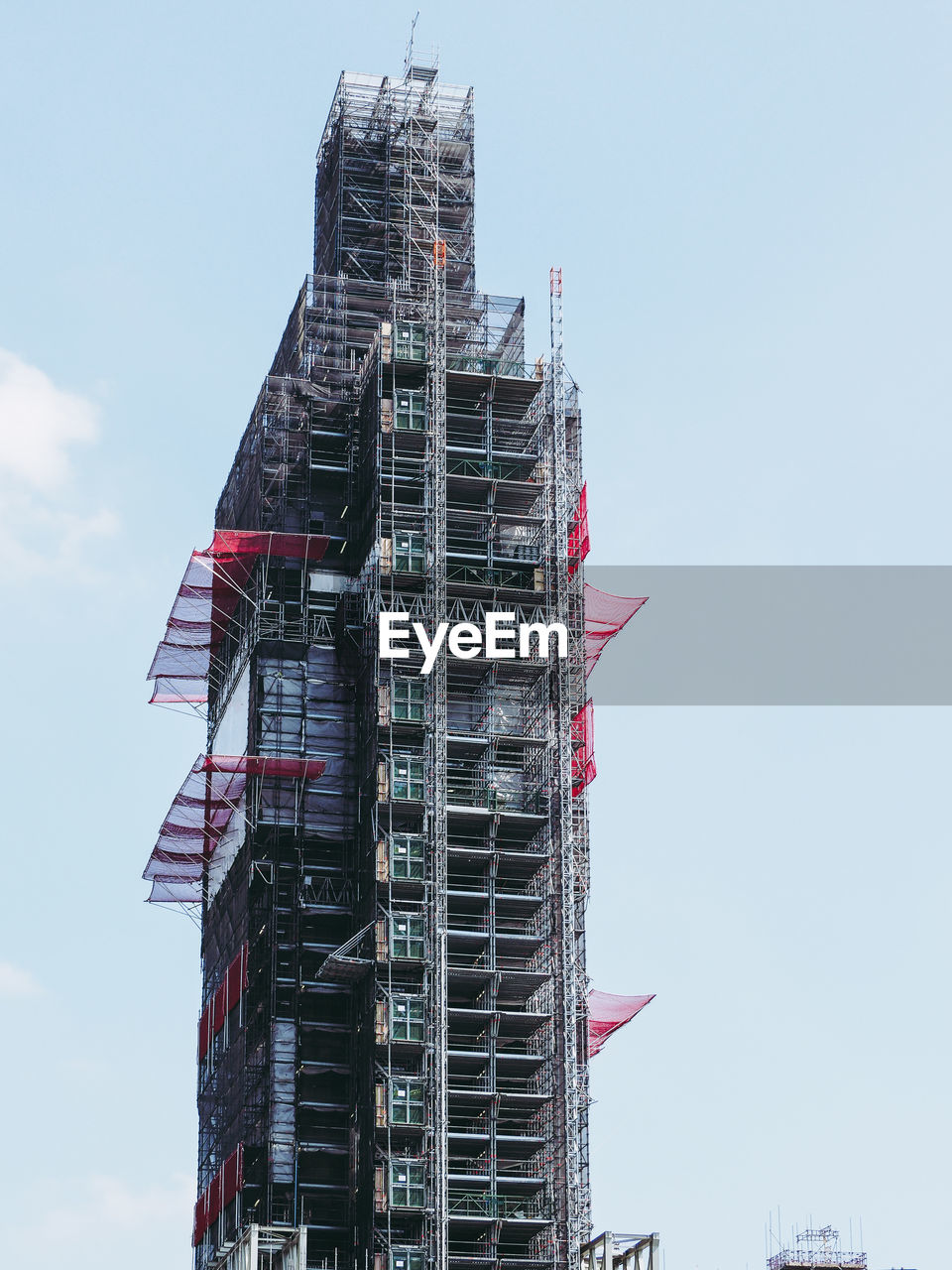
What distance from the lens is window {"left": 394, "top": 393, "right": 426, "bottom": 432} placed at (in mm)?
153875

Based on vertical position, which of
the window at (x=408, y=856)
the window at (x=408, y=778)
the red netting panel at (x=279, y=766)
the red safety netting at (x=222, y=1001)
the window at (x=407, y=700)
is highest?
the window at (x=407, y=700)

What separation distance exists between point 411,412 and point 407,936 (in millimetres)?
33524

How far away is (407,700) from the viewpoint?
485 ft

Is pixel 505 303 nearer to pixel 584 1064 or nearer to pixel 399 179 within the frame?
pixel 399 179

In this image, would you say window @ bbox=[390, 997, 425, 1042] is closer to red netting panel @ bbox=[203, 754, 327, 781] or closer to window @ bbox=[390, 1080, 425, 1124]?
window @ bbox=[390, 1080, 425, 1124]

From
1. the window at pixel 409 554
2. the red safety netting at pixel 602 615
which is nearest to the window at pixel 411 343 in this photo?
the window at pixel 409 554

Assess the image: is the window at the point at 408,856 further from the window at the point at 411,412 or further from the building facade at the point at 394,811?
the window at the point at 411,412

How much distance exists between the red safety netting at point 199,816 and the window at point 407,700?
21.1ft

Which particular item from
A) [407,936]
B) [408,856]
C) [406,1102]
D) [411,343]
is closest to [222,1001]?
[407,936]

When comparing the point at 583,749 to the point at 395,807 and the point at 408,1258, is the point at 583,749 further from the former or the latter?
the point at 408,1258

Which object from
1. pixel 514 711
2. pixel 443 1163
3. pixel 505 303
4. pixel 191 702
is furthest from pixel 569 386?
pixel 443 1163

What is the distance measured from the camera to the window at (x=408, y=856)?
143 meters

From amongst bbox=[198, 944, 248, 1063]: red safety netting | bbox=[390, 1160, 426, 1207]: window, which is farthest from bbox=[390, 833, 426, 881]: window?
bbox=[390, 1160, 426, 1207]: window

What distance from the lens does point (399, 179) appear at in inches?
6954
